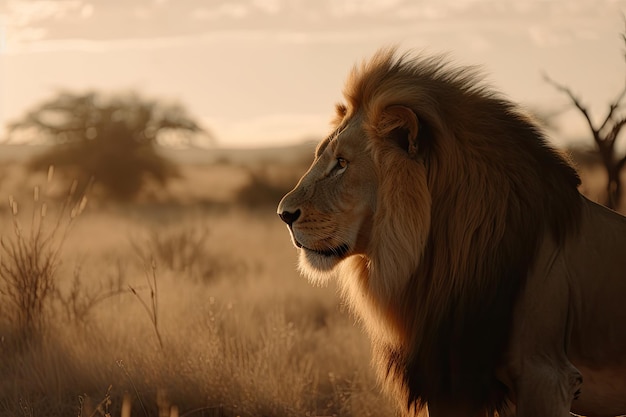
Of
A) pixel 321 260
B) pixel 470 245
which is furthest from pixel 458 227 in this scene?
pixel 321 260

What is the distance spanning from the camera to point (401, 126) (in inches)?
132

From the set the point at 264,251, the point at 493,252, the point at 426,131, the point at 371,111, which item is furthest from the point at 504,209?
the point at 264,251

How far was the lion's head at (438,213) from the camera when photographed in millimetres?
3270

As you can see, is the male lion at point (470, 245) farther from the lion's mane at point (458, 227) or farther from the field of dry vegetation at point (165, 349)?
the field of dry vegetation at point (165, 349)

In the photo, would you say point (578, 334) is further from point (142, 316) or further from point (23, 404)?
point (142, 316)

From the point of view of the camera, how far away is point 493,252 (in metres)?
3.28

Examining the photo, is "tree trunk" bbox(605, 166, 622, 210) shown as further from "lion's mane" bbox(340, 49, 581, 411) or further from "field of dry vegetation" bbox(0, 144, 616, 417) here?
"lion's mane" bbox(340, 49, 581, 411)

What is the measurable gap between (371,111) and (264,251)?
9.70 metres

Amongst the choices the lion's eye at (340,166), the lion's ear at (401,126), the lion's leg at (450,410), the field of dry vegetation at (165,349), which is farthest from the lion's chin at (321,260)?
the field of dry vegetation at (165,349)

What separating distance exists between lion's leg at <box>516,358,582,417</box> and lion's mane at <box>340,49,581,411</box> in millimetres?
134

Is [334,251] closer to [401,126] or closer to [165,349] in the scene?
[401,126]

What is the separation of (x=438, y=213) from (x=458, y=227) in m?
0.09

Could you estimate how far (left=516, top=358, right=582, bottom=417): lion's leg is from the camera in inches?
122

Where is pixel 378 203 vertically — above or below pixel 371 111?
below
